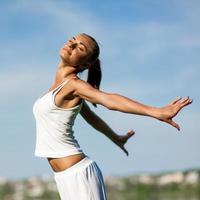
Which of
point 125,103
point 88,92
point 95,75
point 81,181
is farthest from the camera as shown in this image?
point 95,75

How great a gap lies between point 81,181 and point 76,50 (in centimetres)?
100

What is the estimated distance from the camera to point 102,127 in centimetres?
667

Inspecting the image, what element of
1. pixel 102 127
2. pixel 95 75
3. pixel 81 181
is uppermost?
pixel 95 75

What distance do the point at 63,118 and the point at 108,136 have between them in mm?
917

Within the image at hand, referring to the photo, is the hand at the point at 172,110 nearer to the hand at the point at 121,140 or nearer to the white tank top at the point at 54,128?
the white tank top at the point at 54,128

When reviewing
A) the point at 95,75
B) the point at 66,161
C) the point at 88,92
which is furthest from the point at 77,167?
the point at 95,75

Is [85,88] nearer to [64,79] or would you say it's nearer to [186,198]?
[64,79]

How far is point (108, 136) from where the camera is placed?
22.2ft

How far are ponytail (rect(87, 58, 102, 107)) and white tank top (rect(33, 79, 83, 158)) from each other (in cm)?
28

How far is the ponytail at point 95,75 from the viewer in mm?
6156

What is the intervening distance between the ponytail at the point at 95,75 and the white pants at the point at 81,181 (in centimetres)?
60

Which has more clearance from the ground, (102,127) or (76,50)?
(76,50)

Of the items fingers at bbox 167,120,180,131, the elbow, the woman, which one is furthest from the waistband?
fingers at bbox 167,120,180,131

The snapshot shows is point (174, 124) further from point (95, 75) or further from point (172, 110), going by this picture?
point (95, 75)
